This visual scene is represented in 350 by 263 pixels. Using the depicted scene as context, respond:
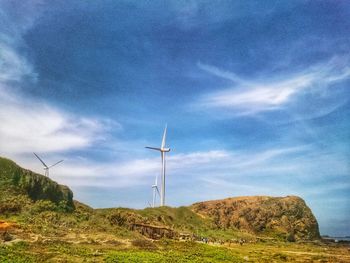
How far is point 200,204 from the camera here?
153875mm

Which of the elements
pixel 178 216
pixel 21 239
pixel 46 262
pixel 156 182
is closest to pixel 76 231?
pixel 21 239

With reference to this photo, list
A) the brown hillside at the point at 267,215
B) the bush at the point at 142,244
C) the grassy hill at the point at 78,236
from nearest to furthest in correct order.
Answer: the grassy hill at the point at 78,236 → the bush at the point at 142,244 → the brown hillside at the point at 267,215

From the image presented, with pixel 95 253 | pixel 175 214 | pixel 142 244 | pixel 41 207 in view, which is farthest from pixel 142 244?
pixel 175 214

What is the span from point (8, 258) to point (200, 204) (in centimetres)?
12526

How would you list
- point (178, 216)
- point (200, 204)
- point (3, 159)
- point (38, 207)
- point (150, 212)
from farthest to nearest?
point (200, 204)
point (178, 216)
point (150, 212)
point (3, 159)
point (38, 207)

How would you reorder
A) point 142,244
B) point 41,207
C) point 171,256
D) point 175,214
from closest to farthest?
point 171,256
point 142,244
point 41,207
point 175,214

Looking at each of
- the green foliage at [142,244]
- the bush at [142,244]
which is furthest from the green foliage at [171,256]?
the bush at [142,244]

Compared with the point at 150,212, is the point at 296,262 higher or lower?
lower

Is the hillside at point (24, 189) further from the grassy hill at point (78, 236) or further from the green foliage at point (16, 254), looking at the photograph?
the green foliage at point (16, 254)

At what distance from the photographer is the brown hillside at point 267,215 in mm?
132375

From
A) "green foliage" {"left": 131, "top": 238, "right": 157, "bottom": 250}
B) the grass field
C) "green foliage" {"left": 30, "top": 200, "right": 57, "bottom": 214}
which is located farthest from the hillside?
"green foliage" {"left": 131, "top": 238, "right": 157, "bottom": 250}

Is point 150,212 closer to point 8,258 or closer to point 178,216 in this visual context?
point 178,216

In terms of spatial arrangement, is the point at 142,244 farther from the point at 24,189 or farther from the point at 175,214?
the point at 175,214

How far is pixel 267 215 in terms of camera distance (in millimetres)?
135375
